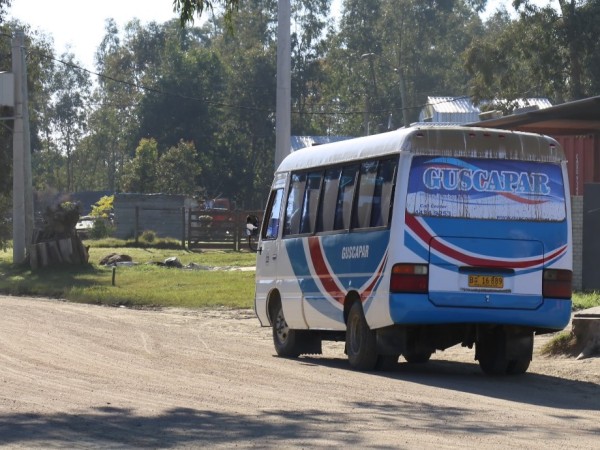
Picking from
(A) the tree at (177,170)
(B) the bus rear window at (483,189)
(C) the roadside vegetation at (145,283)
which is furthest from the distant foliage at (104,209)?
(B) the bus rear window at (483,189)

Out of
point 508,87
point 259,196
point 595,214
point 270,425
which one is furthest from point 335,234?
point 259,196

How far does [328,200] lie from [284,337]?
2.18 meters

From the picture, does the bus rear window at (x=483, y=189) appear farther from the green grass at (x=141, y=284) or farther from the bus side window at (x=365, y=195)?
the green grass at (x=141, y=284)

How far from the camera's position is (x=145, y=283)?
3347 centimetres

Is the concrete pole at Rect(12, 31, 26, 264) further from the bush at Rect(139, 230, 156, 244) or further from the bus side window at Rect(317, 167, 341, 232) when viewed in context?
the bus side window at Rect(317, 167, 341, 232)

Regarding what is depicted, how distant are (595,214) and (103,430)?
57.7ft

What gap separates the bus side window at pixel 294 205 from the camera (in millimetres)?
18031

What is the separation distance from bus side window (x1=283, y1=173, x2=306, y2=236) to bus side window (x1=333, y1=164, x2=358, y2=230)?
4.29 ft

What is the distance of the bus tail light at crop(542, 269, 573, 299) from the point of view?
1503 cm

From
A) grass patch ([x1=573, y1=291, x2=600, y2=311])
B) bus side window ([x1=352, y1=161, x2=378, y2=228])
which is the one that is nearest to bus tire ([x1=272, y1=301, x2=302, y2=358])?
bus side window ([x1=352, y1=161, x2=378, y2=228])

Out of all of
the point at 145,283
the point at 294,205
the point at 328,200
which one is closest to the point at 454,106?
the point at 145,283

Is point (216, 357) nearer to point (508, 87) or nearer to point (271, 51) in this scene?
point (508, 87)

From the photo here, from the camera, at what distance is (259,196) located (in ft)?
315

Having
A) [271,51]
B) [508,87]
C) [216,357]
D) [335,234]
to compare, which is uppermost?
[271,51]
